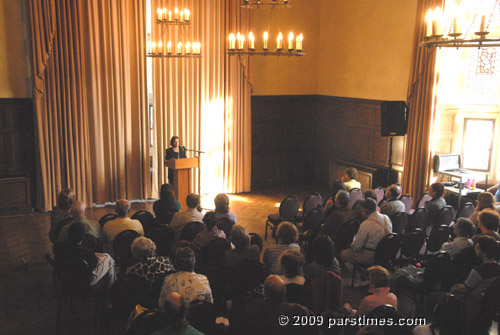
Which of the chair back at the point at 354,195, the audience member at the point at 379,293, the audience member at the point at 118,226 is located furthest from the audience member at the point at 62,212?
the chair back at the point at 354,195

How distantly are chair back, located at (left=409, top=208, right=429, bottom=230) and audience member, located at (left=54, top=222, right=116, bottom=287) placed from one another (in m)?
4.20

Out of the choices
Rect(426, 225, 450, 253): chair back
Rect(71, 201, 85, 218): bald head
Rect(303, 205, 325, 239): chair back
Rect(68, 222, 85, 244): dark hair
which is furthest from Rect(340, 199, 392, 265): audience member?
Rect(71, 201, 85, 218): bald head

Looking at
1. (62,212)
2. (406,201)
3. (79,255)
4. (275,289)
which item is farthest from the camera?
(406,201)

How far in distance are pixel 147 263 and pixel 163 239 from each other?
1.26 metres

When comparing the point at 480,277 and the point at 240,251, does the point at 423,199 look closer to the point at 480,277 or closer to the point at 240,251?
the point at 480,277

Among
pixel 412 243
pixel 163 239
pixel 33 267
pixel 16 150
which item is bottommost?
pixel 33 267

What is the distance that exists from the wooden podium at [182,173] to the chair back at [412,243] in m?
4.34

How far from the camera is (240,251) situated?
4570 mm

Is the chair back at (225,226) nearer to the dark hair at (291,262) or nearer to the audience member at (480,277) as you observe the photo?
the dark hair at (291,262)

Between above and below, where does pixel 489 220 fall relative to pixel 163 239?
above

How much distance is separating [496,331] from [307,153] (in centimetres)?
758

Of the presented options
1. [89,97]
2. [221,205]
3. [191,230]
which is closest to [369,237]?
[221,205]

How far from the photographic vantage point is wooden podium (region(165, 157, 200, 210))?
328 inches

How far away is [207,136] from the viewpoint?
34.2 ft
